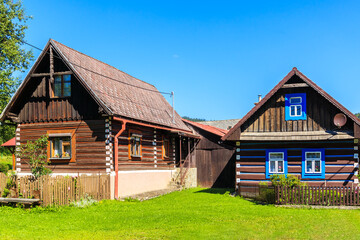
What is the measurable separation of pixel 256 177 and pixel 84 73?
36.3ft

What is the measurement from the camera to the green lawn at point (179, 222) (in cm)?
1239

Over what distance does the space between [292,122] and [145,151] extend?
362 inches

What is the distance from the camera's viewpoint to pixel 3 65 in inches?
1416

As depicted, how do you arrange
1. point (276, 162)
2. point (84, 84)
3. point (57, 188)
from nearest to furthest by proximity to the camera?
point (57, 188) → point (84, 84) → point (276, 162)

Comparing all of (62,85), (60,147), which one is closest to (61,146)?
(60,147)

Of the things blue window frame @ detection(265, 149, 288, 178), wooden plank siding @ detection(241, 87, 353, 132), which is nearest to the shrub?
wooden plank siding @ detection(241, 87, 353, 132)

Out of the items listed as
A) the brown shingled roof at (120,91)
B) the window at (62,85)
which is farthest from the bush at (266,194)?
the window at (62,85)

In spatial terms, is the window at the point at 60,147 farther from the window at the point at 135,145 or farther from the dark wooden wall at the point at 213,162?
the dark wooden wall at the point at 213,162

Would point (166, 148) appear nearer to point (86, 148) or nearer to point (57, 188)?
point (86, 148)

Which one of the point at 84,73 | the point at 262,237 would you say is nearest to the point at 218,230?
the point at 262,237

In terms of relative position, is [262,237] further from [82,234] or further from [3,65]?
[3,65]

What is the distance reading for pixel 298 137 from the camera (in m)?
20.9

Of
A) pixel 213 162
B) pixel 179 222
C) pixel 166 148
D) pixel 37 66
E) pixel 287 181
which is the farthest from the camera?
pixel 213 162

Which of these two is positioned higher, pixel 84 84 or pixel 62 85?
pixel 62 85
